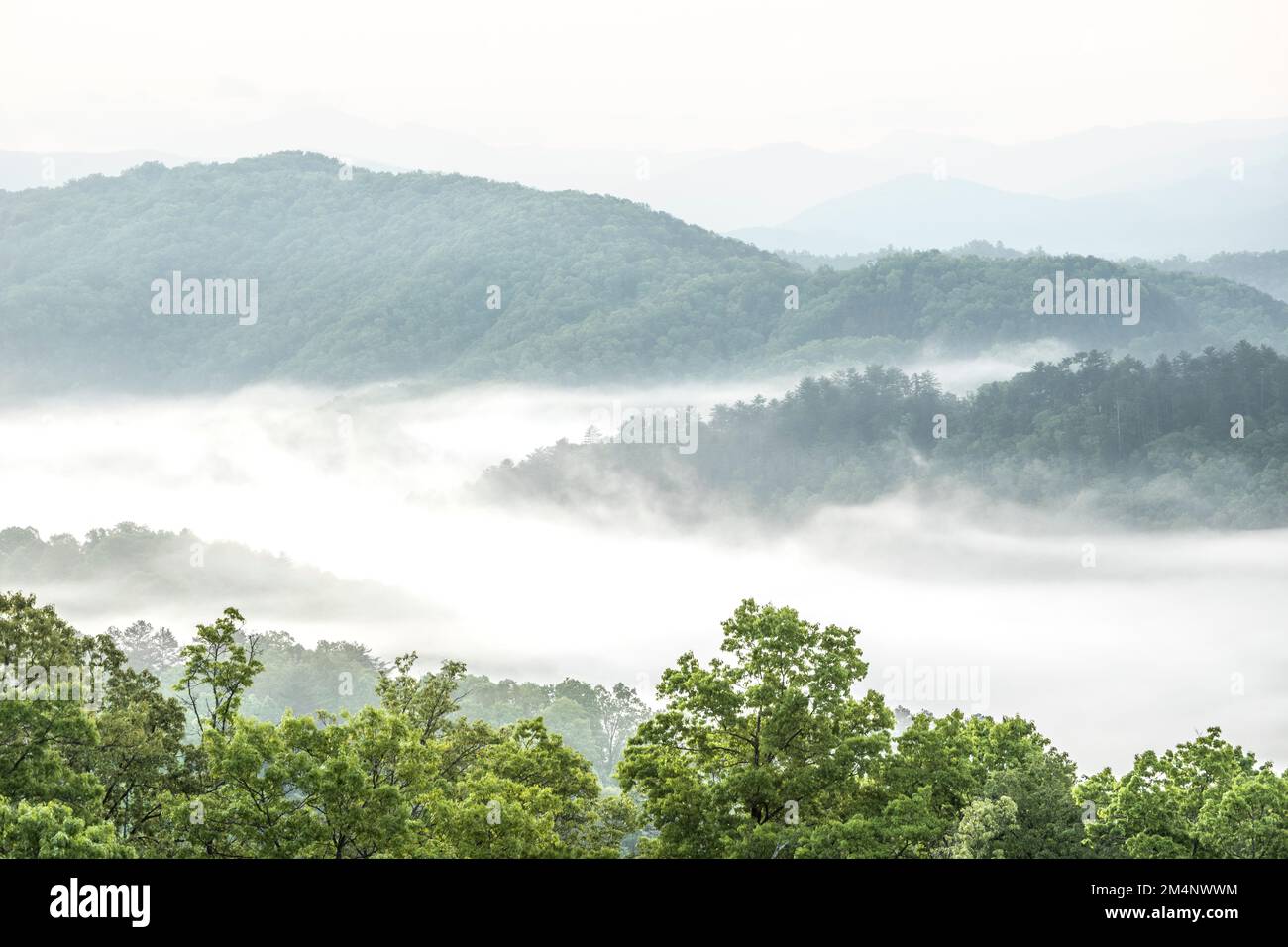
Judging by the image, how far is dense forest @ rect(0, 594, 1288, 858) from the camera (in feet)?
111

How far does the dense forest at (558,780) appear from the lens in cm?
3372

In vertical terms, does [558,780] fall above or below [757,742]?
below

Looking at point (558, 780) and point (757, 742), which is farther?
point (558, 780)

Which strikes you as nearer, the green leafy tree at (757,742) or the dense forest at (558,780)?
the dense forest at (558,780)

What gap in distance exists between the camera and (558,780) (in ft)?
137

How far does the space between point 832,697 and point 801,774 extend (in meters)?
3.13

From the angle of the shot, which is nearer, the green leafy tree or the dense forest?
the dense forest
